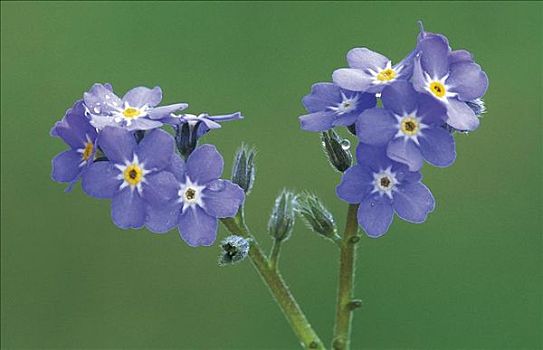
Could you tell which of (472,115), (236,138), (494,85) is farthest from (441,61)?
(494,85)

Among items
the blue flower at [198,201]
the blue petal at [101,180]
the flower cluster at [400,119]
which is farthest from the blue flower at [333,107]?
the blue petal at [101,180]

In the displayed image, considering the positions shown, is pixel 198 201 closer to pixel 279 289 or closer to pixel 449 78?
pixel 279 289

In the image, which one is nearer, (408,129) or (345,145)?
(408,129)

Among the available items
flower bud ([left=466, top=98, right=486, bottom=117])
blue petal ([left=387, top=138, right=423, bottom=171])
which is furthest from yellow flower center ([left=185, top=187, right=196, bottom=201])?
flower bud ([left=466, top=98, right=486, bottom=117])

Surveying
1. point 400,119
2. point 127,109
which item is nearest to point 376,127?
point 400,119

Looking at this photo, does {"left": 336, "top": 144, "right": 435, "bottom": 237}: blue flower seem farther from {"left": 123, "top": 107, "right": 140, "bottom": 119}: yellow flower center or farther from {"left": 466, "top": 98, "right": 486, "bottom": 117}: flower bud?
{"left": 123, "top": 107, "right": 140, "bottom": 119}: yellow flower center

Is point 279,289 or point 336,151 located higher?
point 336,151

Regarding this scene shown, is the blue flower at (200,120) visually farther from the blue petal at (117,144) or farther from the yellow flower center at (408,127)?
the yellow flower center at (408,127)

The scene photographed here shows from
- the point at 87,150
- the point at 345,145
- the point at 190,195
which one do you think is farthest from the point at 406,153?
the point at 87,150
